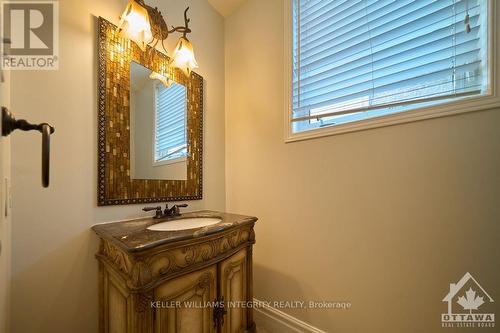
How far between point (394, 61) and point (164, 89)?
4.40ft

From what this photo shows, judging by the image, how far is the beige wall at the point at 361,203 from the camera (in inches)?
35.2

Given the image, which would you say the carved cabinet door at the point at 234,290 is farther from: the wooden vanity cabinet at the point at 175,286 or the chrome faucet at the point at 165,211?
the chrome faucet at the point at 165,211

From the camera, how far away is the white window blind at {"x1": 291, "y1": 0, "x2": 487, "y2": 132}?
93 centimetres

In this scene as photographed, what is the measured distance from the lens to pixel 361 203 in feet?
3.76

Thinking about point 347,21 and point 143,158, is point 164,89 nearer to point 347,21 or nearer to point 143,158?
point 143,158

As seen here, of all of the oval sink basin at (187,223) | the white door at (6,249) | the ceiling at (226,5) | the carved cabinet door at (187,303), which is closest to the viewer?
the white door at (6,249)

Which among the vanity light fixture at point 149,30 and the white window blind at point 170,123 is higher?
the vanity light fixture at point 149,30

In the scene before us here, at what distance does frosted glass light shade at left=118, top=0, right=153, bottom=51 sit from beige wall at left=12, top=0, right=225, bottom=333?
124mm

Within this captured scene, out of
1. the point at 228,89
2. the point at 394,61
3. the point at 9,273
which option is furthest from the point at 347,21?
the point at 9,273

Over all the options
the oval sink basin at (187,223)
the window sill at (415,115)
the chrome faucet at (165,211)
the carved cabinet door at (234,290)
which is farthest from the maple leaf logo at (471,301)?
the chrome faucet at (165,211)

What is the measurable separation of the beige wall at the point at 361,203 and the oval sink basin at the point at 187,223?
457 mm

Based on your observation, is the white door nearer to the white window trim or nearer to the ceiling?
the white window trim

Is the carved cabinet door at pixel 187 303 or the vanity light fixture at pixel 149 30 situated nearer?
the carved cabinet door at pixel 187 303

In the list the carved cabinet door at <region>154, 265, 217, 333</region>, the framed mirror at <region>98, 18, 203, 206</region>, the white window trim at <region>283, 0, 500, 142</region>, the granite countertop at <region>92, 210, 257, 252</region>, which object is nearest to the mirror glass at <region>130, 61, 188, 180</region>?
the framed mirror at <region>98, 18, 203, 206</region>
